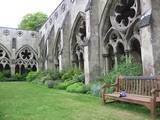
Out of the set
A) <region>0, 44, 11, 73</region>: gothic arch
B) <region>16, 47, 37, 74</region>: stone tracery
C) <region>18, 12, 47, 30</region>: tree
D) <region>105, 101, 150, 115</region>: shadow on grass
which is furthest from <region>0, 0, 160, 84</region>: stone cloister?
<region>18, 12, 47, 30</region>: tree

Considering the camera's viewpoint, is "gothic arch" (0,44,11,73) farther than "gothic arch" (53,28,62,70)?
Yes

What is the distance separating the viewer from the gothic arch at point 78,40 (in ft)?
63.8

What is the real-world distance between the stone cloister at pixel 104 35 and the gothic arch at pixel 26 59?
11.3ft

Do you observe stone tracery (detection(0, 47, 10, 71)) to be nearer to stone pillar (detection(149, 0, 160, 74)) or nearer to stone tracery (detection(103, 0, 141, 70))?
stone tracery (detection(103, 0, 141, 70))

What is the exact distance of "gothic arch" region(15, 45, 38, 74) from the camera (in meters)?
33.8

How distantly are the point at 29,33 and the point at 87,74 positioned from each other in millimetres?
22049

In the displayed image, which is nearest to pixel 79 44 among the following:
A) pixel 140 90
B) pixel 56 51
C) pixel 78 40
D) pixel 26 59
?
pixel 78 40

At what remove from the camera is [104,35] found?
15.4 meters

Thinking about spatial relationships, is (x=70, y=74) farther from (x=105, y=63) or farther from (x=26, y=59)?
(x=26, y=59)

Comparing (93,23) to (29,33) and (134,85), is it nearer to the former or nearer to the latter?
(134,85)

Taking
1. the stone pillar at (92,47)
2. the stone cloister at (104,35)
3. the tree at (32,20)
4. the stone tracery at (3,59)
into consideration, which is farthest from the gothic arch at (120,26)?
the tree at (32,20)

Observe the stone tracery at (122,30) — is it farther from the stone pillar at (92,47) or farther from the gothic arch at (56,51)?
the gothic arch at (56,51)

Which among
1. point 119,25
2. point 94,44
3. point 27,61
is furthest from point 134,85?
point 27,61

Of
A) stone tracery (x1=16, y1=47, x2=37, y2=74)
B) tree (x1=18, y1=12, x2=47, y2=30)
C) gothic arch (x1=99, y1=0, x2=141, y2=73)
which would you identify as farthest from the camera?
tree (x1=18, y1=12, x2=47, y2=30)
